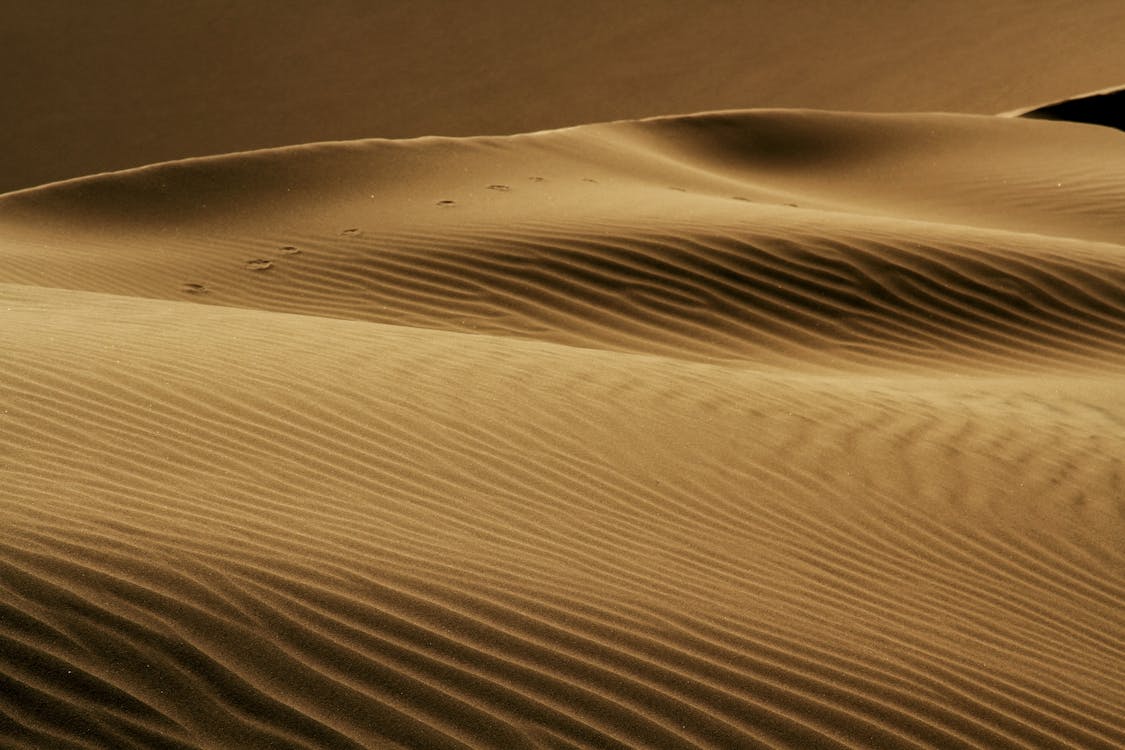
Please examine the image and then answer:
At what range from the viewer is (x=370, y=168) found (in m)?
13.2

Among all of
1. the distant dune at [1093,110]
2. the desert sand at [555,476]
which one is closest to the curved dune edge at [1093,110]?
the distant dune at [1093,110]

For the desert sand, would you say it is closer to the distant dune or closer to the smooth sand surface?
the distant dune

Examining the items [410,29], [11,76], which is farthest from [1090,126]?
[11,76]

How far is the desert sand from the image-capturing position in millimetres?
3203

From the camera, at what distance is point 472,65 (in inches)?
1272

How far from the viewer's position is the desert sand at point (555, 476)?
3.20 metres

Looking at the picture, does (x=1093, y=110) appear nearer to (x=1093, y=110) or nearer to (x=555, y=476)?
(x=1093, y=110)

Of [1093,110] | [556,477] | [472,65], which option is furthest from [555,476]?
[472,65]

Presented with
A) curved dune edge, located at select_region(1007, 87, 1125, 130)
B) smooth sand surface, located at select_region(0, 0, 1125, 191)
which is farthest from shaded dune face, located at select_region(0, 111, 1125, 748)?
smooth sand surface, located at select_region(0, 0, 1125, 191)

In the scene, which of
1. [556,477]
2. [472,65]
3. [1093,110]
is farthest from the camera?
[472,65]

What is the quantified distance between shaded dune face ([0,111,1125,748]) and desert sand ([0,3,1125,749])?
0.05ft

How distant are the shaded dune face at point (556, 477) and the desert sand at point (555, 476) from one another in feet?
0.05

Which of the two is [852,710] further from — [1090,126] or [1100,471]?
[1090,126]

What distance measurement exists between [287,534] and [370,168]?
9686 mm
